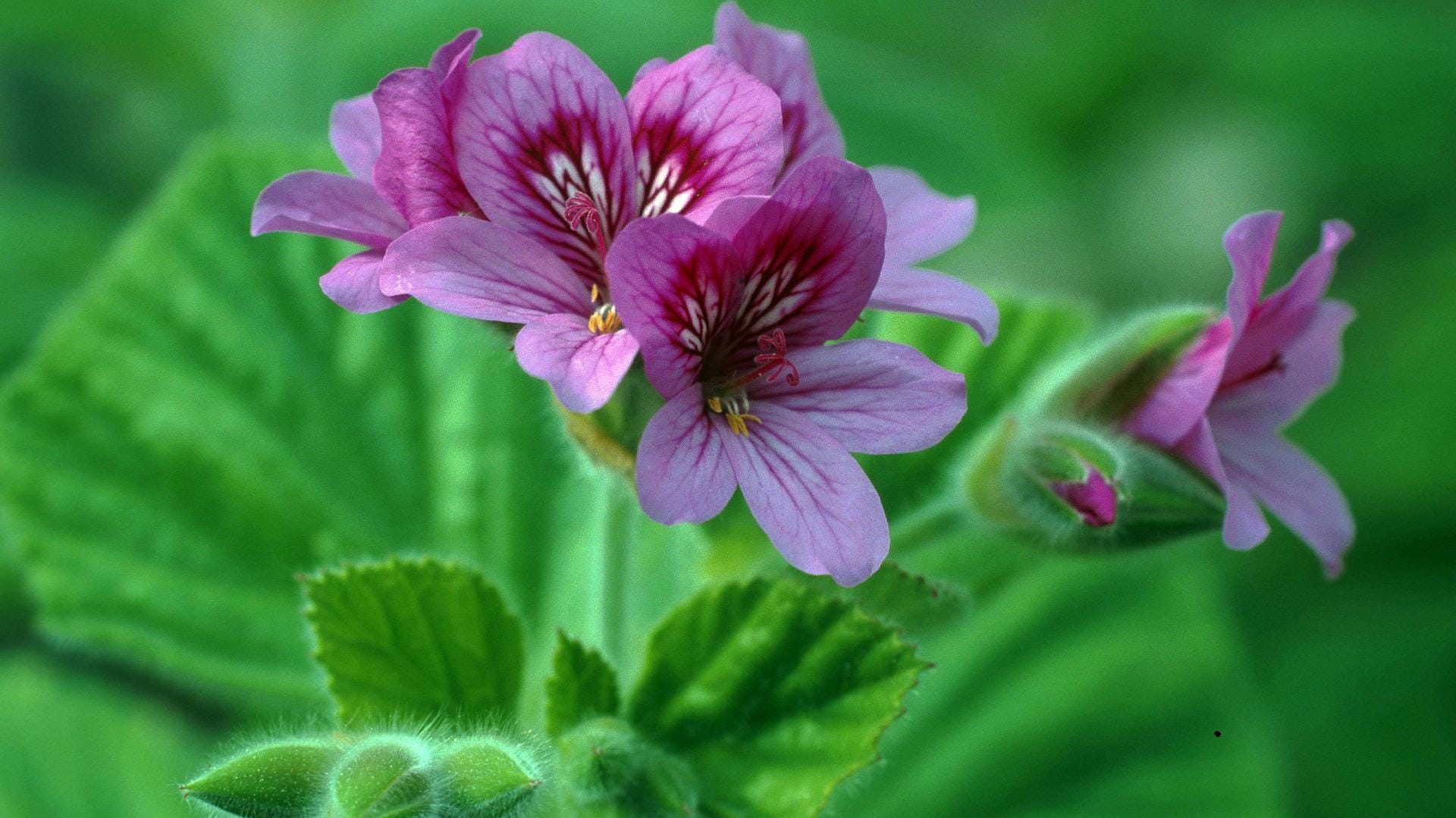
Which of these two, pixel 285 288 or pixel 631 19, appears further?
pixel 631 19

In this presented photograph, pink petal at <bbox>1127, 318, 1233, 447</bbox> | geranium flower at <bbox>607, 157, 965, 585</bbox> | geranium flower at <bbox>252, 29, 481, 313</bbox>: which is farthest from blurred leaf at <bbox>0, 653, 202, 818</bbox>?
pink petal at <bbox>1127, 318, 1233, 447</bbox>

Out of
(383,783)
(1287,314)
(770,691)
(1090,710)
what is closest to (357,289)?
(383,783)

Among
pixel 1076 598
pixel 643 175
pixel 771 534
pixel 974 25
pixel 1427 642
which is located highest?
pixel 643 175

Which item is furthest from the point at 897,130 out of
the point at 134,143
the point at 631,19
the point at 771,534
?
the point at 771,534

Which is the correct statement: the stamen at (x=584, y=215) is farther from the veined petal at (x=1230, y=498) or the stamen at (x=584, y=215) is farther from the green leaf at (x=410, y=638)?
the veined petal at (x=1230, y=498)

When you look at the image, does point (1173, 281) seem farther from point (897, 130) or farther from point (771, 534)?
point (771, 534)

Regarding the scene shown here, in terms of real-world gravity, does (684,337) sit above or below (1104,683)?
above

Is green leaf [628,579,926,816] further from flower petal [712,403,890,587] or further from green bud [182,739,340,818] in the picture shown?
green bud [182,739,340,818]
